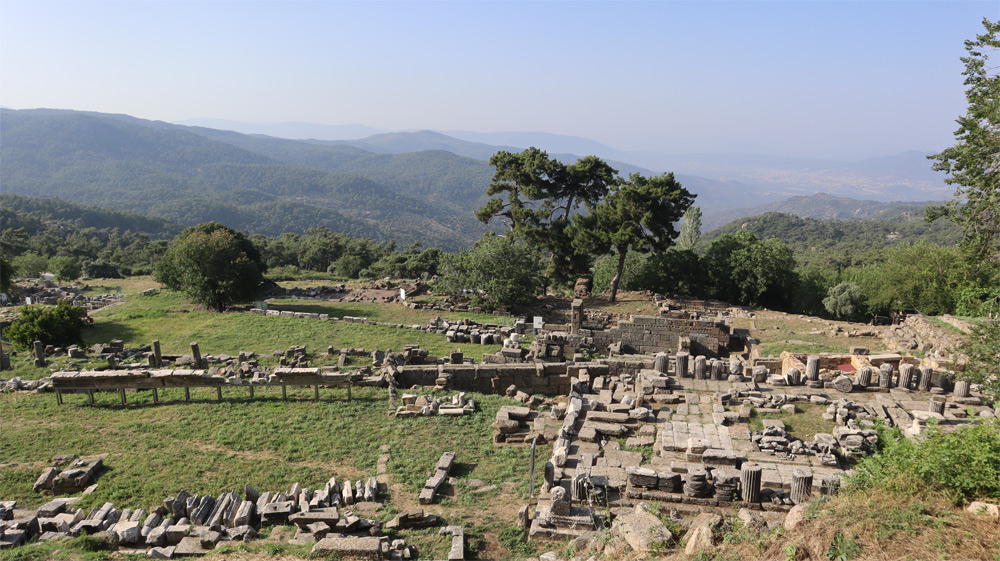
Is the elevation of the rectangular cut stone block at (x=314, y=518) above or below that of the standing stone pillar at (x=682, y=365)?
below

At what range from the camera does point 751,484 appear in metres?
9.37

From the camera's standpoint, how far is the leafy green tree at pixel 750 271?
110 feet

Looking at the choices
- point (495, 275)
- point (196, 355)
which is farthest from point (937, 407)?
point (196, 355)


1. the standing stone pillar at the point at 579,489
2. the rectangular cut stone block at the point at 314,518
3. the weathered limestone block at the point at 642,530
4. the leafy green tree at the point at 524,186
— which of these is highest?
the leafy green tree at the point at 524,186

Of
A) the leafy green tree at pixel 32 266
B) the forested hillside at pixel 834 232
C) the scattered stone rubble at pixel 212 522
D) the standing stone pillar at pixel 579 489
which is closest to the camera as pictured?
the scattered stone rubble at pixel 212 522

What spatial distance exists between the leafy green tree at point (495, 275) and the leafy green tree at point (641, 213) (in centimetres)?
478

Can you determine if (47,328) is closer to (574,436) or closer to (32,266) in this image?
(574,436)

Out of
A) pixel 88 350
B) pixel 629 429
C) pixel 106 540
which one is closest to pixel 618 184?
pixel 629 429

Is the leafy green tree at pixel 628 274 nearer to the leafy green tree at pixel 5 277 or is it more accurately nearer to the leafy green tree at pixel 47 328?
the leafy green tree at pixel 47 328

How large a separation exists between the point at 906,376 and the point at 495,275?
18.5 meters

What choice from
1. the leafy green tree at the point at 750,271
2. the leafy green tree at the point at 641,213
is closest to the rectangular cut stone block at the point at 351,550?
the leafy green tree at the point at 641,213

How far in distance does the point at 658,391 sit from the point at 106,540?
483 inches

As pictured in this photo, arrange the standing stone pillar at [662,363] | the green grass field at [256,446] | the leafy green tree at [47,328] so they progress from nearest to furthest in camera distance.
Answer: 1. the green grass field at [256,446]
2. the standing stone pillar at [662,363]
3. the leafy green tree at [47,328]

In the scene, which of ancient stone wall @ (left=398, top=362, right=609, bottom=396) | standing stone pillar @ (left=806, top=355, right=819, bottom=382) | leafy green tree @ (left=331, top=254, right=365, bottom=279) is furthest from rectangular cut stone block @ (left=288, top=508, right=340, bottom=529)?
leafy green tree @ (left=331, top=254, right=365, bottom=279)
